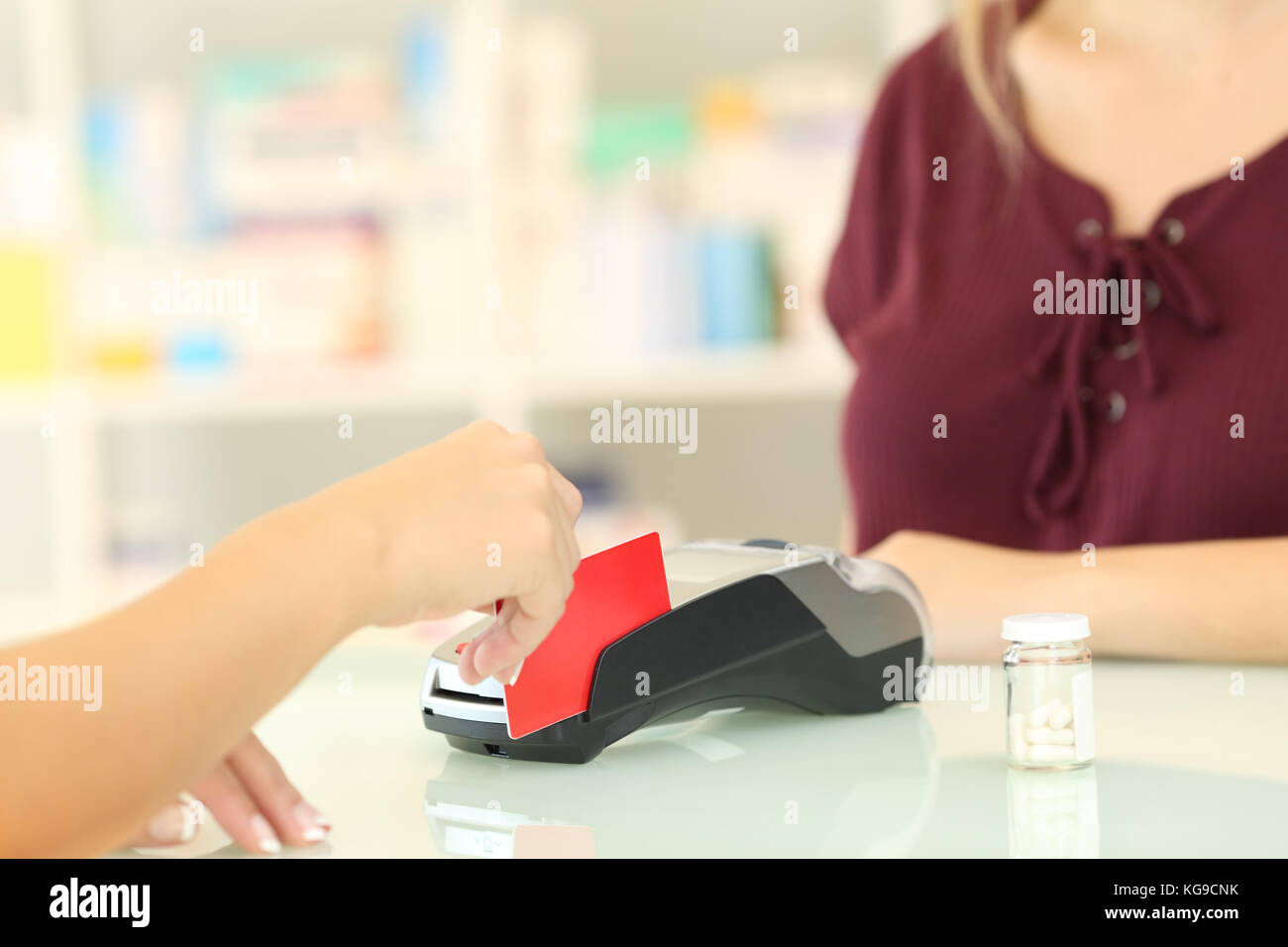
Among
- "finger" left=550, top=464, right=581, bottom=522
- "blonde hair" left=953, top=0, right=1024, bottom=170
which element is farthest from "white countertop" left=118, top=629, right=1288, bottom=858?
"blonde hair" left=953, top=0, right=1024, bottom=170

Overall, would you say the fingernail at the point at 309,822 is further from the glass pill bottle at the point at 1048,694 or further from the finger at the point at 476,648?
the glass pill bottle at the point at 1048,694

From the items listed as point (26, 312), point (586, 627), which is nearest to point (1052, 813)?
point (586, 627)

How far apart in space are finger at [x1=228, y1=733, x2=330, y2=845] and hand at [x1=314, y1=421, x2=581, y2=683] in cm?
6

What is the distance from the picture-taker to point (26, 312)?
204 centimetres

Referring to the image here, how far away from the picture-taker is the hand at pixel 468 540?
1.61 feet

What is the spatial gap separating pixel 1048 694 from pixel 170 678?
1.07 feet

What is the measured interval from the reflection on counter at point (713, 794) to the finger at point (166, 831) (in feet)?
0.28

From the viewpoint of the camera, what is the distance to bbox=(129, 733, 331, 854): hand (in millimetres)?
467

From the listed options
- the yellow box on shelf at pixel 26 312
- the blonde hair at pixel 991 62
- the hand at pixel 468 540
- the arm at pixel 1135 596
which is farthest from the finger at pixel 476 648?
the yellow box on shelf at pixel 26 312

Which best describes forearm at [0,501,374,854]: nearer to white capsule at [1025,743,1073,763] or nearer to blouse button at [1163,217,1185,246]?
white capsule at [1025,743,1073,763]

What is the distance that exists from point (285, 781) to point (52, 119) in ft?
6.11

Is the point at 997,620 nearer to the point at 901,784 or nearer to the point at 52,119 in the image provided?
the point at 901,784
